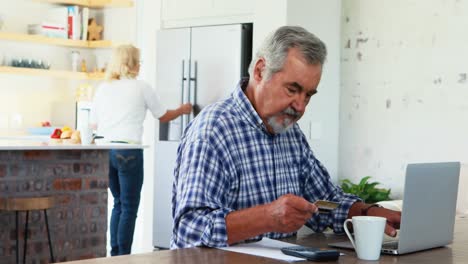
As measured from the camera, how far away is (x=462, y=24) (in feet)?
15.1

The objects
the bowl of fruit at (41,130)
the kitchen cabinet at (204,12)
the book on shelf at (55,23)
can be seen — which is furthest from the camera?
the book on shelf at (55,23)

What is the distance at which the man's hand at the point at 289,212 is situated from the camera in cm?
190

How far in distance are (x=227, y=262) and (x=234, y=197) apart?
444 millimetres

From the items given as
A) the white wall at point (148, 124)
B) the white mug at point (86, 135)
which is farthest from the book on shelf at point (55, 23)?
the white mug at point (86, 135)

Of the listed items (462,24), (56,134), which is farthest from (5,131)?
(462,24)

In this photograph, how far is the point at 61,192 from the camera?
4422mm

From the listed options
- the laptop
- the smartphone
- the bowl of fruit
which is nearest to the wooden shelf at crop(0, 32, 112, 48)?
the bowl of fruit

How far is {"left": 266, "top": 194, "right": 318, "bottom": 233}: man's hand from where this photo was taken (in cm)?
190

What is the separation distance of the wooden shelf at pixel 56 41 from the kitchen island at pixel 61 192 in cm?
246

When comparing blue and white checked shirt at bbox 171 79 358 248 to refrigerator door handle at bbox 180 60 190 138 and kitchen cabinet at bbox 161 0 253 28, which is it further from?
refrigerator door handle at bbox 180 60 190 138

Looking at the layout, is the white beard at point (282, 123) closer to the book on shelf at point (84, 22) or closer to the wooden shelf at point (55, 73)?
the wooden shelf at point (55, 73)

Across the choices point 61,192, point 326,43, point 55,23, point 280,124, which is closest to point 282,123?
point 280,124

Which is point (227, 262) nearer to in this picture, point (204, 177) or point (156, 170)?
point (204, 177)

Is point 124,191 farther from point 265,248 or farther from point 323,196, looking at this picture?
point 265,248
